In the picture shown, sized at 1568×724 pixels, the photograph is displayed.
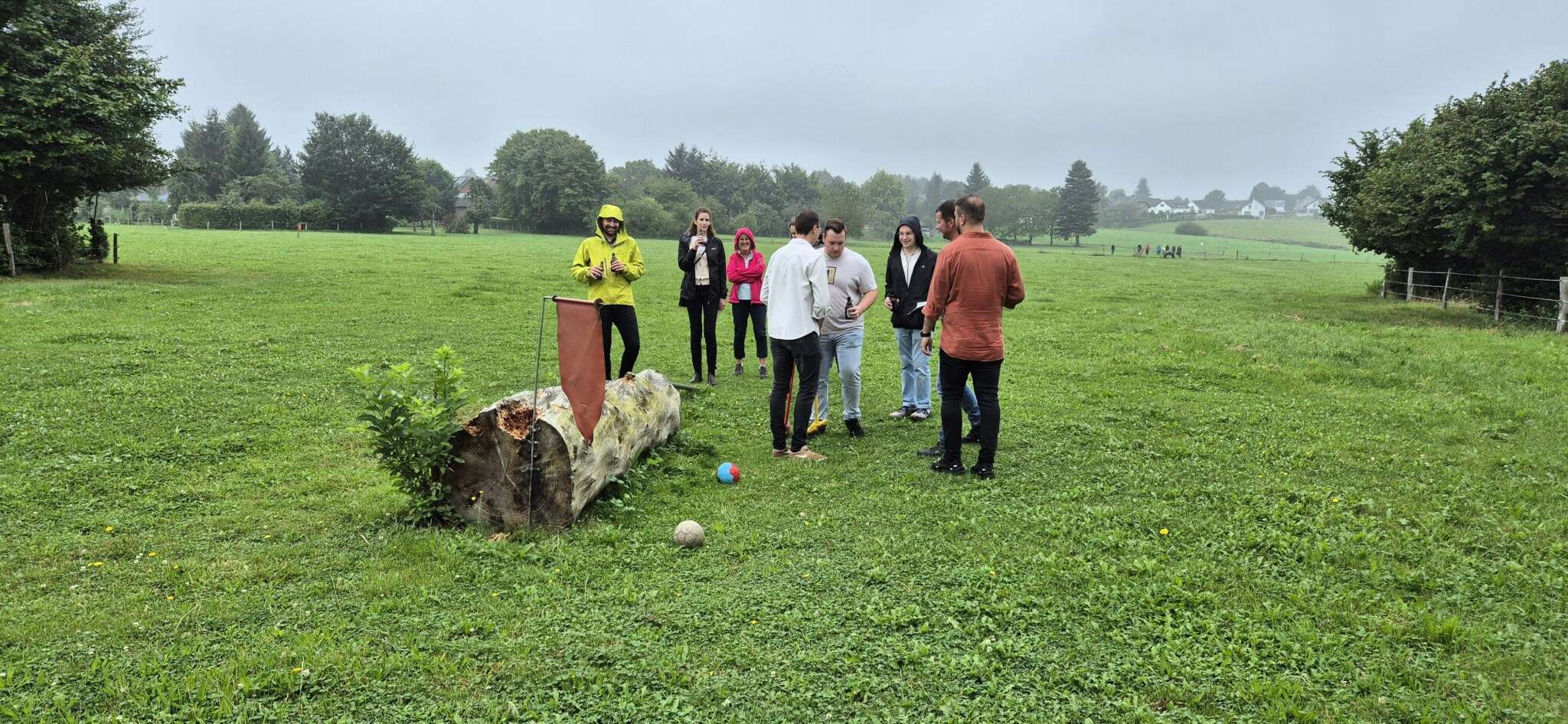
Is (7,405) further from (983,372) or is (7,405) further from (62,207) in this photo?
(62,207)

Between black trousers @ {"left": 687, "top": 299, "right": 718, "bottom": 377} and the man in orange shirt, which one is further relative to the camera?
black trousers @ {"left": 687, "top": 299, "right": 718, "bottom": 377}

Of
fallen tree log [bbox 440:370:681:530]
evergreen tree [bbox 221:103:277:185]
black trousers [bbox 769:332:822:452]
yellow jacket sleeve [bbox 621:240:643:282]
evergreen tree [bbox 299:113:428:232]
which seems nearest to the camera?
fallen tree log [bbox 440:370:681:530]

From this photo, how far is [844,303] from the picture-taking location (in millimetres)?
7484

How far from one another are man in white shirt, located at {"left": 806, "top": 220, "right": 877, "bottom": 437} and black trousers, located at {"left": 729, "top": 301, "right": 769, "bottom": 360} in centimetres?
266

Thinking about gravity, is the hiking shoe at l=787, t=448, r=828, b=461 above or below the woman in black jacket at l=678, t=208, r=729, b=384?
below

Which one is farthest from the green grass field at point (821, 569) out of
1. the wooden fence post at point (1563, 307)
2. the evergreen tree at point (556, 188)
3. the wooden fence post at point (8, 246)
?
the evergreen tree at point (556, 188)

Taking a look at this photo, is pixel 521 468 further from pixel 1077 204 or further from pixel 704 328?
pixel 1077 204

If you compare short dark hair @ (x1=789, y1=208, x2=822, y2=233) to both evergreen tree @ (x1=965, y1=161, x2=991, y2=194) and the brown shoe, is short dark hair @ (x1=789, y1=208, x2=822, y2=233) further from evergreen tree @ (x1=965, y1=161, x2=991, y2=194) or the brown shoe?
evergreen tree @ (x1=965, y1=161, x2=991, y2=194)

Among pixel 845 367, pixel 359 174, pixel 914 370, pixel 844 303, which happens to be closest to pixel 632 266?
pixel 844 303

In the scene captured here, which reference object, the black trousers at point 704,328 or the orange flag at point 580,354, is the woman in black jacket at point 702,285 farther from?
the orange flag at point 580,354

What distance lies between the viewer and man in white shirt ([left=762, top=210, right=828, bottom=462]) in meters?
6.75

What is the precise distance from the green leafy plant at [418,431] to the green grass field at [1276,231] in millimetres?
113472

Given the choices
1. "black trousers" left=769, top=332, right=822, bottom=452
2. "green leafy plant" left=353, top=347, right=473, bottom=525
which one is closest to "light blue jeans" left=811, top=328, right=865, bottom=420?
"black trousers" left=769, top=332, right=822, bottom=452

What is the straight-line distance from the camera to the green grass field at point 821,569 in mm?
3465
